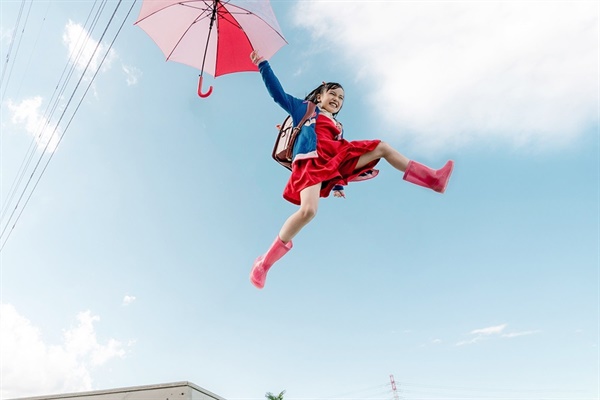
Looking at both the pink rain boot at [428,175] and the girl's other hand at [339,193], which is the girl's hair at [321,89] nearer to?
the girl's other hand at [339,193]

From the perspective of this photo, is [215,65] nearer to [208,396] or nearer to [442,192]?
[442,192]

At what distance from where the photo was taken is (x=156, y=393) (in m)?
2.62

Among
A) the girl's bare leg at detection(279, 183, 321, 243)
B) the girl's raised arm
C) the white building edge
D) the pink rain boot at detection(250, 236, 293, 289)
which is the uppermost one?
the girl's raised arm

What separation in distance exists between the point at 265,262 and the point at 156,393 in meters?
1.02

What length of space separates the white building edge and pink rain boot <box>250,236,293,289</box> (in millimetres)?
751

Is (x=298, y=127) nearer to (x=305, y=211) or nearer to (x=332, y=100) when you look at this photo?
(x=332, y=100)

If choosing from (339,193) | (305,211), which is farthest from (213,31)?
(305,211)

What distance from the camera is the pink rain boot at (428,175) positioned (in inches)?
114

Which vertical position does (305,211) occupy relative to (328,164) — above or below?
below

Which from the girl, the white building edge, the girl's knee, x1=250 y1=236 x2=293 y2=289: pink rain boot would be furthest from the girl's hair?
the white building edge

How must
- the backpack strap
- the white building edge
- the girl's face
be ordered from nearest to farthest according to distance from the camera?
the white building edge, the backpack strap, the girl's face

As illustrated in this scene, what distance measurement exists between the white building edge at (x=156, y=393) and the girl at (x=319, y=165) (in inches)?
29.8

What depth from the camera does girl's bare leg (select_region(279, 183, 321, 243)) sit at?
261cm

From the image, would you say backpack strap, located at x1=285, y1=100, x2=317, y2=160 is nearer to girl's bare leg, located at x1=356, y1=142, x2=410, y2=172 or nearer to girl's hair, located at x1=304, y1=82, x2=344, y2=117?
girl's hair, located at x1=304, y1=82, x2=344, y2=117
